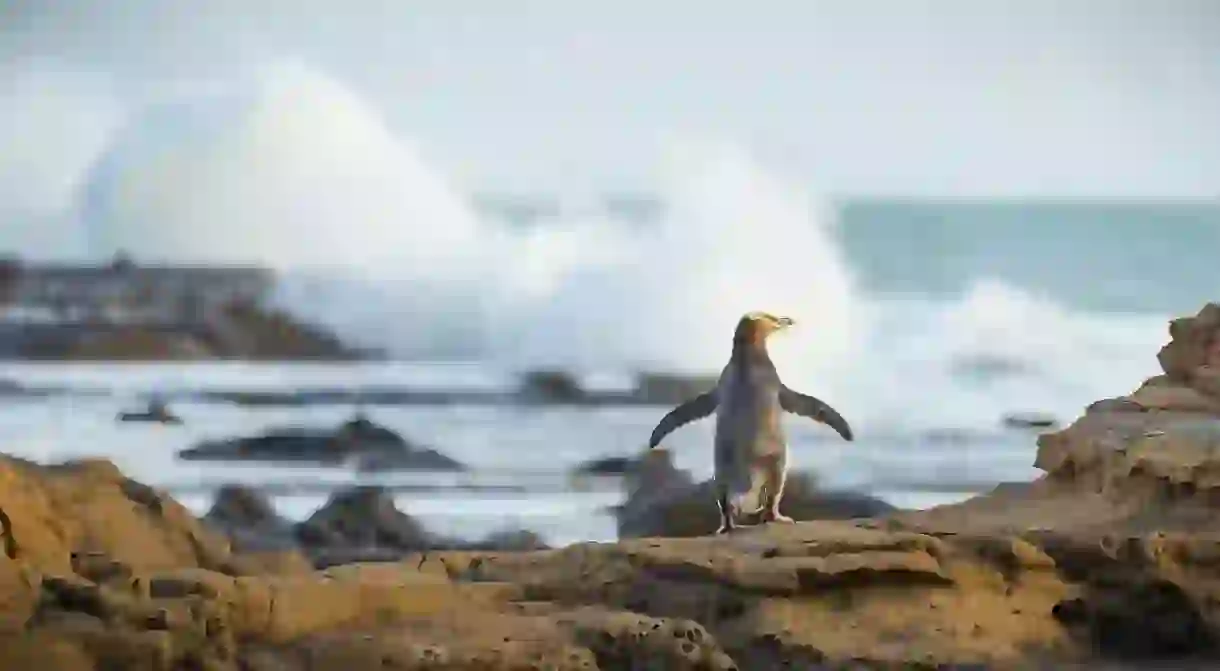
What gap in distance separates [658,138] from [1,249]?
217 centimetres

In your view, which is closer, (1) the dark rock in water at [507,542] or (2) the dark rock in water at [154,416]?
(1) the dark rock in water at [507,542]

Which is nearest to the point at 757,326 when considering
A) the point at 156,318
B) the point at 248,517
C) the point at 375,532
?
the point at 375,532

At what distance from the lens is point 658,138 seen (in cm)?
508

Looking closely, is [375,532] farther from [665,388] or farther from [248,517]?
[665,388]

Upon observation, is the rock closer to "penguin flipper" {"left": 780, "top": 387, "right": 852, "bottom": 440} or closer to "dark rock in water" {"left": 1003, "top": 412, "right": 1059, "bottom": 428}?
"dark rock in water" {"left": 1003, "top": 412, "right": 1059, "bottom": 428}

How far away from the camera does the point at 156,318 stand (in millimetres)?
4867

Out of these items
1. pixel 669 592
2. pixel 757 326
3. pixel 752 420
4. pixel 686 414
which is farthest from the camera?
pixel 686 414

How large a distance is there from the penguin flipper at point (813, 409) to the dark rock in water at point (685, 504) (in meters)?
0.41

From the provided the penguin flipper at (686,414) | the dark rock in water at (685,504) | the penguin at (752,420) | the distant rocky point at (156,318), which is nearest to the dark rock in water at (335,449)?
the distant rocky point at (156,318)

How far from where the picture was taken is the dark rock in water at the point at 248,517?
4.69 m

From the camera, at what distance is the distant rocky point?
15.9 feet

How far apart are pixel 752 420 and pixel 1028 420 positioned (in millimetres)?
1305

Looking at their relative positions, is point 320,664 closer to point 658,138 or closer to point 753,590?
point 753,590

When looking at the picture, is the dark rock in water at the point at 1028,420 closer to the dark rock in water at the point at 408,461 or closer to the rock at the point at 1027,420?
the rock at the point at 1027,420
